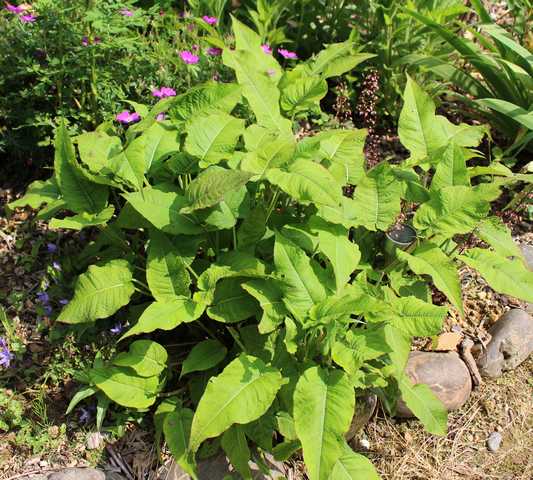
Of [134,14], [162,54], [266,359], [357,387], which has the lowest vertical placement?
[357,387]

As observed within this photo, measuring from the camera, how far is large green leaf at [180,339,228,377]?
2293mm

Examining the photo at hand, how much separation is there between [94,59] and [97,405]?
1.54m

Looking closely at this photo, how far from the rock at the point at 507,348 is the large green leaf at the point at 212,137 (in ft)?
5.45

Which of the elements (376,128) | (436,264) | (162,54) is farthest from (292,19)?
(436,264)

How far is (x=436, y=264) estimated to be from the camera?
2322 mm

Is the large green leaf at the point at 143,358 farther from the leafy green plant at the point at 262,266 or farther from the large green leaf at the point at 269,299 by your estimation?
the large green leaf at the point at 269,299

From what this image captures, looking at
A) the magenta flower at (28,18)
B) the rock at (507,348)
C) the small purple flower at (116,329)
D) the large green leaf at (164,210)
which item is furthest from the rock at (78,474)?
the magenta flower at (28,18)

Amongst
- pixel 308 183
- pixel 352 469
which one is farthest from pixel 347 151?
pixel 352 469

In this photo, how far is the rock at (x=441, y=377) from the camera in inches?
105

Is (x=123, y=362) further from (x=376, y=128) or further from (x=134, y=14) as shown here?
(x=376, y=128)

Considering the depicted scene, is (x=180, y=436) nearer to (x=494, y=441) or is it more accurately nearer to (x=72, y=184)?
(x=72, y=184)

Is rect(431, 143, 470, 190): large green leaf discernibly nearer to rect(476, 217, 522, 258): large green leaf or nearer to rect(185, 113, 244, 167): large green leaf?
rect(476, 217, 522, 258): large green leaf

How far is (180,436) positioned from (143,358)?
0.32m

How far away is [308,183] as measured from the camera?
2062 millimetres
